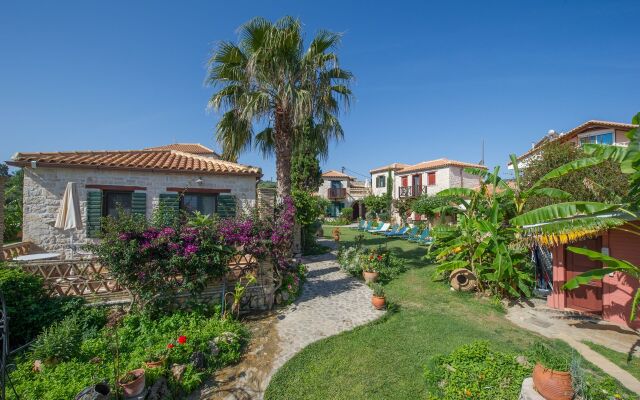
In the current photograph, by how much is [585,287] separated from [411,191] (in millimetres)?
29924

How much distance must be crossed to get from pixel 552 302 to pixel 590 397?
6.38 meters

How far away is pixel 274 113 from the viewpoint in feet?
39.7

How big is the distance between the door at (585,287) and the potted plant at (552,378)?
6.18 meters

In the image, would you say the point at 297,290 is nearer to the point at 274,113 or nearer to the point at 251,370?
the point at 251,370

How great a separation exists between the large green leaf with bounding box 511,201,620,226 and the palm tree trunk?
313 inches

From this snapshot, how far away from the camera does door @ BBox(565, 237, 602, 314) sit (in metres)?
8.48

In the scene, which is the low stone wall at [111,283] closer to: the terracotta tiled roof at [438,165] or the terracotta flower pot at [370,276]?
the terracotta flower pot at [370,276]

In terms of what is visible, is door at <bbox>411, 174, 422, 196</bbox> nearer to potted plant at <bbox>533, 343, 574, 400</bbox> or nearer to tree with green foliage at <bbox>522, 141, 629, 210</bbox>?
tree with green foliage at <bbox>522, 141, 629, 210</bbox>

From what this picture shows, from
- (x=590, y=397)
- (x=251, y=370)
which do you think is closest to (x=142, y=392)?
(x=251, y=370)

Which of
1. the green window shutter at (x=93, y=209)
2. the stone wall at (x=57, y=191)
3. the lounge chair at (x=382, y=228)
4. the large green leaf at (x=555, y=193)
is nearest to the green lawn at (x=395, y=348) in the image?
the large green leaf at (x=555, y=193)

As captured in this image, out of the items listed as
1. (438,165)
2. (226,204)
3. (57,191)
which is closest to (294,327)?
(226,204)

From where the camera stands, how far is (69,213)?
357 inches

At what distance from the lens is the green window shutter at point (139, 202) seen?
11635 mm

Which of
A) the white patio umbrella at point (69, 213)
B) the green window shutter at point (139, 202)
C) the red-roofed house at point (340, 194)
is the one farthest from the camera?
the red-roofed house at point (340, 194)
